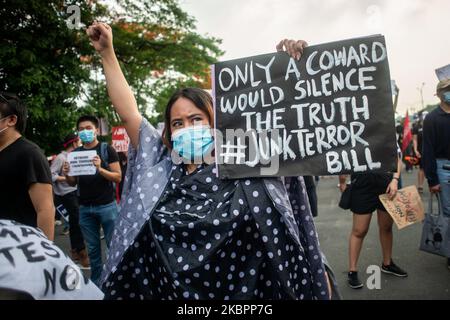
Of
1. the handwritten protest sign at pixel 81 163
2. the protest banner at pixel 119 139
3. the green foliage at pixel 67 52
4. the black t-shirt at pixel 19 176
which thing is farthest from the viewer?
the protest banner at pixel 119 139

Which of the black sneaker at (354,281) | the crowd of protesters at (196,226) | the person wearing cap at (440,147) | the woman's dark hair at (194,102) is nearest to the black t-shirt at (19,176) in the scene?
the crowd of protesters at (196,226)

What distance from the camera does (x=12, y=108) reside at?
7.54 feet

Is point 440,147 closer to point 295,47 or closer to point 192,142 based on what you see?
point 295,47

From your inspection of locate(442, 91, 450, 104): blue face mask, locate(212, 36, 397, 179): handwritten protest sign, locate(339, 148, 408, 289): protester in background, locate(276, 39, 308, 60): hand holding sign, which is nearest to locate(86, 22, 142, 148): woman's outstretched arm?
locate(212, 36, 397, 179): handwritten protest sign

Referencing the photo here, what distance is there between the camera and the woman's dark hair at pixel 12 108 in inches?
89.0

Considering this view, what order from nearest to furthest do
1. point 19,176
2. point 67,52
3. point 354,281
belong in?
point 19,176 < point 354,281 < point 67,52

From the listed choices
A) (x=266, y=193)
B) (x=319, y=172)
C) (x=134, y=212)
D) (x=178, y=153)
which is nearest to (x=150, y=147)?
(x=178, y=153)

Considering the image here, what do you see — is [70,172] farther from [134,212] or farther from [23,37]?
[23,37]

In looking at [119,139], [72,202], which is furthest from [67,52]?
[72,202]

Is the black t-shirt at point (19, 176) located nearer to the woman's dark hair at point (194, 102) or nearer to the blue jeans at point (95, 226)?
the woman's dark hair at point (194, 102)

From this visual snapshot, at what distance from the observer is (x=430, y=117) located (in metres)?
3.56

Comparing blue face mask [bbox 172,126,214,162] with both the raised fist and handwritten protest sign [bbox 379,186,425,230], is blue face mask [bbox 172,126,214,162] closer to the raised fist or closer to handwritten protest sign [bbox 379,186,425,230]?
the raised fist

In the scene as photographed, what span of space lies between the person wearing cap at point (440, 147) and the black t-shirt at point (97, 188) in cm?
328

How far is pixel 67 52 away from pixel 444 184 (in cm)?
801
